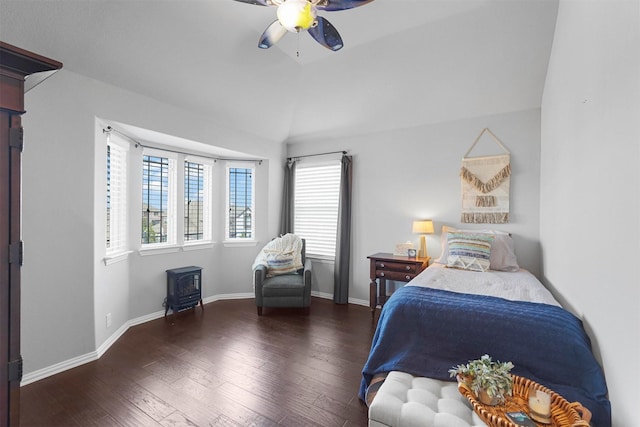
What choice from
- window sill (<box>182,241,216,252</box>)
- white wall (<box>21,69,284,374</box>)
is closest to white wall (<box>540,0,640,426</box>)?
white wall (<box>21,69,284,374</box>)

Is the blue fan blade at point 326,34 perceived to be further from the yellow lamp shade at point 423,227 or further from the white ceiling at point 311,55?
the yellow lamp shade at point 423,227

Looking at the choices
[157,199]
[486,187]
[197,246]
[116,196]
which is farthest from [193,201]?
[486,187]

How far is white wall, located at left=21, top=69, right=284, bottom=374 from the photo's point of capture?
2182 mm

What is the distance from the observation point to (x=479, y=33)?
2695mm

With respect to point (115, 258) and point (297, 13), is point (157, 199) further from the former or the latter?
point (297, 13)

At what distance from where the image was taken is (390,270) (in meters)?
3.48

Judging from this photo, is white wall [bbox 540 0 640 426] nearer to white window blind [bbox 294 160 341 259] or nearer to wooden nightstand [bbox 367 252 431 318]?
wooden nightstand [bbox 367 252 431 318]

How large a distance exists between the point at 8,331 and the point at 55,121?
205 centimetres

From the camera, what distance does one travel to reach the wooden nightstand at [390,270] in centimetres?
332

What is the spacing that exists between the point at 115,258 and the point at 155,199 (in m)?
1.00

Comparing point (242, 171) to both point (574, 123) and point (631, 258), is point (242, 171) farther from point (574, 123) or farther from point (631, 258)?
point (631, 258)

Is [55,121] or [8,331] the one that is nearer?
[8,331]

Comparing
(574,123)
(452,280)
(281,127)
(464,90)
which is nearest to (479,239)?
(452,280)

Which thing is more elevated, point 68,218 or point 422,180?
point 422,180
